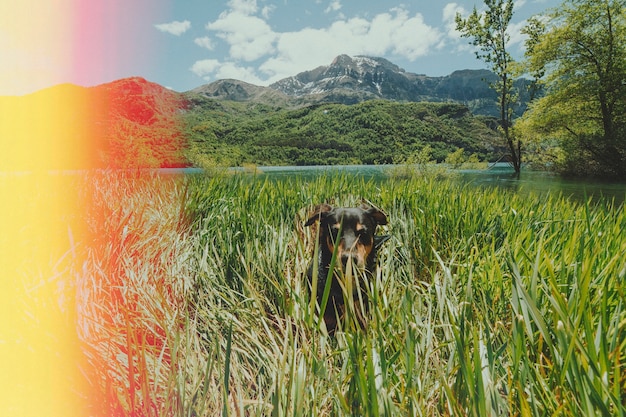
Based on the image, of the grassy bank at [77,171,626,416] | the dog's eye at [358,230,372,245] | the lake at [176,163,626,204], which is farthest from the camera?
the lake at [176,163,626,204]

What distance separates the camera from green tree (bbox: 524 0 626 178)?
2172 centimetres

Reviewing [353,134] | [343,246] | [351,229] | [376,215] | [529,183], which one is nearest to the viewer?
[343,246]

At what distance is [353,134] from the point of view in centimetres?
10600

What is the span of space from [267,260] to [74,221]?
1.92 metres

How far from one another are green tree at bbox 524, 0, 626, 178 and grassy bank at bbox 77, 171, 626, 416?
2566 cm

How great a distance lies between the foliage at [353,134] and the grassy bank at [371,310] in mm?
59364

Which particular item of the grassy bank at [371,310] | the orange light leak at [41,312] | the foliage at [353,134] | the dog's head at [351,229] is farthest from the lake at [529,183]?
the foliage at [353,134]

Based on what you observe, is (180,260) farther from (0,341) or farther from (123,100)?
(123,100)

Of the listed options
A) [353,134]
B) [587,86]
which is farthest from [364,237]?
[353,134]

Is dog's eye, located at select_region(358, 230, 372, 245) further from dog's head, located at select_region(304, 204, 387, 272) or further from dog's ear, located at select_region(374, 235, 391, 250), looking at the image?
dog's ear, located at select_region(374, 235, 391, 250)

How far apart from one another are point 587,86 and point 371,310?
30953 millimetres

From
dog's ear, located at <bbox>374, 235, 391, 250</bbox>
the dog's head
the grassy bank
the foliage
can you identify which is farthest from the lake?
the foliage

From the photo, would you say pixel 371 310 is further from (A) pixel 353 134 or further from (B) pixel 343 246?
(A) pixel 353 134

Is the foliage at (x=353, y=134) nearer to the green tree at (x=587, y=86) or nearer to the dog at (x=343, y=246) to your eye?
the green tree at (x=587, y=86)
